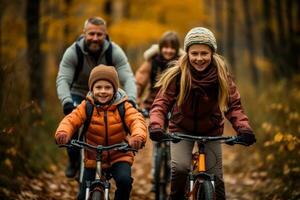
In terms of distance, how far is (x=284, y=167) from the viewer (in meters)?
8.81

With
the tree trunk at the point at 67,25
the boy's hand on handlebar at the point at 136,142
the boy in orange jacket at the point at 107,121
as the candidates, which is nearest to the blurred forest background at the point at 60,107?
the tree trunk at the point at 67,25

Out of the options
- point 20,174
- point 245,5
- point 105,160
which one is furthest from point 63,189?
point 245,5

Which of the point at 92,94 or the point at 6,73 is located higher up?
the point at 6,73

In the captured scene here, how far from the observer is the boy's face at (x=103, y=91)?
596 cm

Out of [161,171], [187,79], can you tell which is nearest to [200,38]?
[187,79]

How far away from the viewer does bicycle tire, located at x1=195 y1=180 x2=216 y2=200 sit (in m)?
5.18

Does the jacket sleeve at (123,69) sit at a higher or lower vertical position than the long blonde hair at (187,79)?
higher

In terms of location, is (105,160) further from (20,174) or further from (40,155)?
(40,155)

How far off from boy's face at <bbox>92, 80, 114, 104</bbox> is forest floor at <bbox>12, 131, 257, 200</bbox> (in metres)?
2.32

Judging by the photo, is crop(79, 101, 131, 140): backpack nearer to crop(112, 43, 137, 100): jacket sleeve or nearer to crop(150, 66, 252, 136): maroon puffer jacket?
crop(150, 66, 252, 136): maroon puffer jacket

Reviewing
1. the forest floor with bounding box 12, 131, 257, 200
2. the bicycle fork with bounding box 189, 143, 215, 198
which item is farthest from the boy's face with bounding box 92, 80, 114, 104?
the forest floor with bounding box 12, 131, 257, 200

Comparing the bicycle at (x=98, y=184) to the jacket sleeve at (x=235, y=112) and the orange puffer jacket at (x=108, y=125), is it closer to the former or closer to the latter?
the orange puffer jacket at (x=108, y=125)

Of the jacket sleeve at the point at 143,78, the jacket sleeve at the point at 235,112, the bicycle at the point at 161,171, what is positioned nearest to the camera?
the jacket sleeve at the point at 235,112

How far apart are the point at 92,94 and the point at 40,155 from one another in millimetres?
4510
